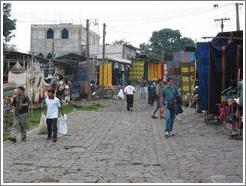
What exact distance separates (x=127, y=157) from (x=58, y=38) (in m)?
59.6

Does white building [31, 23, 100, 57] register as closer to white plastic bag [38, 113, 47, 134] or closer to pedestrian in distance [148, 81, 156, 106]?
pedestrian in distance [148, 81, 156, 106]

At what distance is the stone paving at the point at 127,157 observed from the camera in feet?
26.9

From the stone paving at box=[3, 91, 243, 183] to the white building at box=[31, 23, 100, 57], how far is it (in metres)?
51.7

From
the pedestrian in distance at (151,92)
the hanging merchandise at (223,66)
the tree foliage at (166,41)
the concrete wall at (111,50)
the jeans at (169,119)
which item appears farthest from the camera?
the tree foliage at (166,41)

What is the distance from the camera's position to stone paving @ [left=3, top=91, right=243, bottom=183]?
8.20 meters

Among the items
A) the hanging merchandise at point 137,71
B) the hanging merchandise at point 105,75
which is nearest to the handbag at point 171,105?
the hanging merchandise at point 105,75

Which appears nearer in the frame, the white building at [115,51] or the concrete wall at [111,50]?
the white building at [115,51]

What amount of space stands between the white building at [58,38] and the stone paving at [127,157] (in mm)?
51706

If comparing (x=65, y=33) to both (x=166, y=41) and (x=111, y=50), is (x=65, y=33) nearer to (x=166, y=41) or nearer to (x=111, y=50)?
(x=111, y=50)

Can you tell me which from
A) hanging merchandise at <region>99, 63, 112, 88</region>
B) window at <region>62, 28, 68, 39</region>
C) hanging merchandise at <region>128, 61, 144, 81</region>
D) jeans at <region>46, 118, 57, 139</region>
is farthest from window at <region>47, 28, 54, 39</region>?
jeans at <region>46, 118, 57, 139</region>

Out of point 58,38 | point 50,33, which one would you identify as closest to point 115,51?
point 58,38

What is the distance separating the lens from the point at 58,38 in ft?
225

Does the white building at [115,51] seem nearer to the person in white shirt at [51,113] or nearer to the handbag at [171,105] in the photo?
the handbag at [171,105]

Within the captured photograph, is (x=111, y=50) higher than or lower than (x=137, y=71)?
higher
